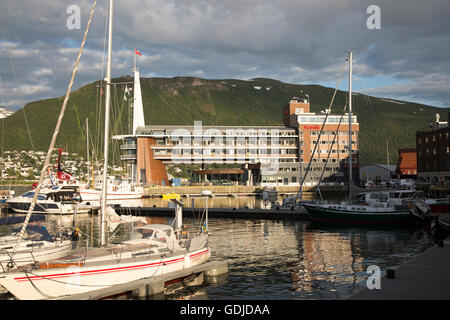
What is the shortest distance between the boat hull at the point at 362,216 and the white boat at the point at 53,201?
37.9 meters

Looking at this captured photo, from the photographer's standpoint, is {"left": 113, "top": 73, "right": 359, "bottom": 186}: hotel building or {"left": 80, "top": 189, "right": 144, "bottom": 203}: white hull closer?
{"left": 80, "top": 189, "right": 144, "bottom": 203}: white hull

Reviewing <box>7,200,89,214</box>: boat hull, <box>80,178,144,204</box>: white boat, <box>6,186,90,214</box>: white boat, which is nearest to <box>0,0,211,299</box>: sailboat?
<box>7,200,89,214</box>: boat hull

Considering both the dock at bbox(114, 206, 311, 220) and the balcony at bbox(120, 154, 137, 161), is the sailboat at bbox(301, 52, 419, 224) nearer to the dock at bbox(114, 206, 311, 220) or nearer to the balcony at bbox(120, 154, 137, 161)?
the dock at bbox(114, 206, 311, 220)

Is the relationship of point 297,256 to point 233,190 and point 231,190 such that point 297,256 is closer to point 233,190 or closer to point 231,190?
point 231,190

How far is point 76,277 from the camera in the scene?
1966cm

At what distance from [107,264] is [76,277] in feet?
5.37

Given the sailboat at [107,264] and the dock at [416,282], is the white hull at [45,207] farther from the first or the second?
the dock at [416,282]

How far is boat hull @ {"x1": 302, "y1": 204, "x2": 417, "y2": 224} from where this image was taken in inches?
1930

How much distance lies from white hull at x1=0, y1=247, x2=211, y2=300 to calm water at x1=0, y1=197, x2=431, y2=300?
1951 millimetres

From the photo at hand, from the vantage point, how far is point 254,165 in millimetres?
124312
